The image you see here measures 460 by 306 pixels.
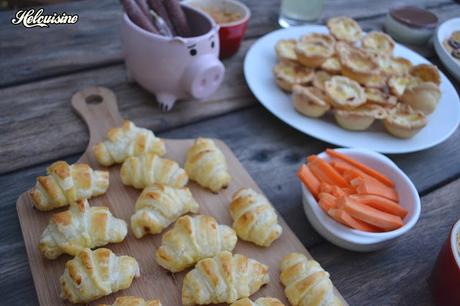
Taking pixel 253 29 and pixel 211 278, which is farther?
pixel 253 29

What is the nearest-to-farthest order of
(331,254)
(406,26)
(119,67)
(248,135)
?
(331,254) < (248,135) < (119,67) < (406,26)

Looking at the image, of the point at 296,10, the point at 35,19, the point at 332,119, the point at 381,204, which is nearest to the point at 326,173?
the point at 381,204

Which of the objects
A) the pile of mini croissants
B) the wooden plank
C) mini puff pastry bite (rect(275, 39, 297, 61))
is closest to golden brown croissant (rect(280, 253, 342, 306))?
the pile of mini croissants

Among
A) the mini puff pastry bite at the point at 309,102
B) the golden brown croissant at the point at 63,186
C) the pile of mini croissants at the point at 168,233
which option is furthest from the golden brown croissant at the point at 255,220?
the mini puff pastry bite at the point at 309,102

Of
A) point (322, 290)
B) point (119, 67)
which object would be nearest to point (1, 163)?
point (119, 67)

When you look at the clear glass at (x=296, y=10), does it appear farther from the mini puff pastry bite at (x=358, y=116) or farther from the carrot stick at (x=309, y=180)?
the carrot stick at (x=309, y=180)

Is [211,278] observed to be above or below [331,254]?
above

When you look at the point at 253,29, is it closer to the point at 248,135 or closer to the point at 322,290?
the point at 248,135

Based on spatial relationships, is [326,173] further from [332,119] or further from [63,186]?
[63,186]

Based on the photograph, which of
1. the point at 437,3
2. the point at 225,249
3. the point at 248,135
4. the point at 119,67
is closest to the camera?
the point at 225,249
